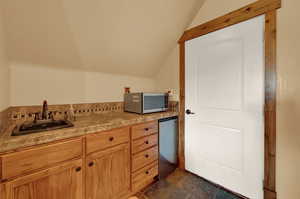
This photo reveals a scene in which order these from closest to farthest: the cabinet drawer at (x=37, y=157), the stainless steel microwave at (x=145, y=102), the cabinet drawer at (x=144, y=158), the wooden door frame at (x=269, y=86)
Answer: the cabinet drawer at (x=37, y=157)
the wooden door frame at (x=269, y=86)
the cabinet drawer at (x=144, y=158)
the stainless steel microwave at (x=145, y=102)

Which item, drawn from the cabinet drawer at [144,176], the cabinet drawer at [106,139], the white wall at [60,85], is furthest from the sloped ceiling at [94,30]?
the cabinet drawer at [144,176]

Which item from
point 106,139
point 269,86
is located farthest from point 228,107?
point 106,139

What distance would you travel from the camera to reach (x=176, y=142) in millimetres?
1939

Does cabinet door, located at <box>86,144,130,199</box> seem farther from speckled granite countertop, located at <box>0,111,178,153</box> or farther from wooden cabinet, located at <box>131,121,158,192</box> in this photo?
speckled granite countertop, located at <box>0,111,178,153</box>

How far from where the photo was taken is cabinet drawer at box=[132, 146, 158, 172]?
138 centimetres

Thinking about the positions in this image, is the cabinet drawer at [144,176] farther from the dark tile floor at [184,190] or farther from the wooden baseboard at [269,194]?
the wooden baseboard at [269,194]

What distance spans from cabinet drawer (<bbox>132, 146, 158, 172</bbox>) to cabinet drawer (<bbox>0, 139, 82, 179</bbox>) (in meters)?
0.59

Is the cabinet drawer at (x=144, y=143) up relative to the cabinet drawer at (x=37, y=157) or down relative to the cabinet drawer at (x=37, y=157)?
down

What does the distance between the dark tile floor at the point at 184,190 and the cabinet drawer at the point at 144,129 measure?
0.66m

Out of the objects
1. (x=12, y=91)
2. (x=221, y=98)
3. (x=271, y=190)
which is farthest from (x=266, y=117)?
(x=12, y=91)

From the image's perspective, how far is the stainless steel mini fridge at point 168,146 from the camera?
1.68 m

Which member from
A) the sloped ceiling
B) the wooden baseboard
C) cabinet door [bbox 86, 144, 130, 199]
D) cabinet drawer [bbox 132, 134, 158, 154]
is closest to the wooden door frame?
the wooden baseboard

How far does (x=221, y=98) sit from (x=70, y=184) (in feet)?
5.41

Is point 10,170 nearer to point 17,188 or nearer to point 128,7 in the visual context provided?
point 17,188
